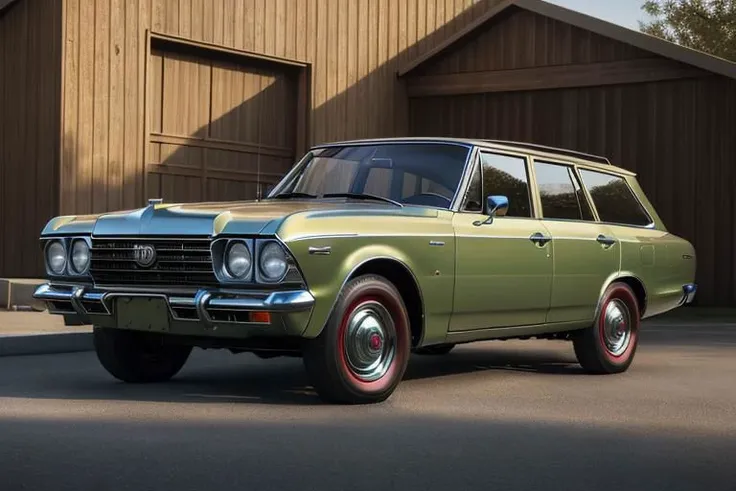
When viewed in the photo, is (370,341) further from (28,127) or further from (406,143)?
(28,127)

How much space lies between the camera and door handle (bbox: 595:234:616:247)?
29.6 feet

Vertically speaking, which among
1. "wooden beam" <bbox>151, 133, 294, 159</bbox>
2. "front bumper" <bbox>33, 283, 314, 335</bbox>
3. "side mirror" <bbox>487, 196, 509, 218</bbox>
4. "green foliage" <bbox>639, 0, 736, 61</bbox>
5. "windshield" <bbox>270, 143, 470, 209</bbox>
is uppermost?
"green foliage" <bbox>639, 0, 736, 61</bbox>

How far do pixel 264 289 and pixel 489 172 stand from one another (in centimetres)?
231

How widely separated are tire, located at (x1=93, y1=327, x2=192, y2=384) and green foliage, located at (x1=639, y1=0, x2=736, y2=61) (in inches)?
1453

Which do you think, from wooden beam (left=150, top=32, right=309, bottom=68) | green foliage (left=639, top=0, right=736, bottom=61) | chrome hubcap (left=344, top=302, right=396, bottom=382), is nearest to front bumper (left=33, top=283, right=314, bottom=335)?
chrome hubcap (left=344, top=302, right=396, bottom=382)

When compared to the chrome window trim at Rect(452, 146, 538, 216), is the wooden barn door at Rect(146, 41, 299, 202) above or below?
above

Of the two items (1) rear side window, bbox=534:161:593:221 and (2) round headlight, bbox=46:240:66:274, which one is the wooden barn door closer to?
(1) rear side window, bbox=534:161:593:221

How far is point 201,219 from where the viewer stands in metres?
6.70

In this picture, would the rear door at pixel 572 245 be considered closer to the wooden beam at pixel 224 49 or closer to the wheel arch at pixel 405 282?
the wheel arch at pixel 405 282

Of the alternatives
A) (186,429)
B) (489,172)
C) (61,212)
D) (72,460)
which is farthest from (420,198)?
(61,212)

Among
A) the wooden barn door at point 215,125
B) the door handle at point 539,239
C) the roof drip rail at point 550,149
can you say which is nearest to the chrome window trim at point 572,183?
the roof drip rail at point 550,149

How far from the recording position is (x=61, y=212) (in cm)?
1440

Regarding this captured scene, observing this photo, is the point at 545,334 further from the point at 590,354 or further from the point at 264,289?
the point at 264,289

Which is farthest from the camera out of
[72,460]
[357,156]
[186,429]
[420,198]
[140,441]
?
[357,156]
